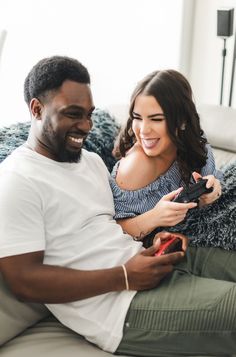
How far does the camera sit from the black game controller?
1464mm

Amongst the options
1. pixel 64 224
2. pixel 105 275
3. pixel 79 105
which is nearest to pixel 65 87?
pixel 79 105

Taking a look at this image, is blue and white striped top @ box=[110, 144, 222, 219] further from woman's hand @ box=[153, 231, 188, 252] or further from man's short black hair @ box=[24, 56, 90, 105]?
man's short black hair @ box=[24, 56, 90, 105]

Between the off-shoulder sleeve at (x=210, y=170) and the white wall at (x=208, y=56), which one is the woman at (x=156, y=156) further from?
the white wall at (x=208, y=56)

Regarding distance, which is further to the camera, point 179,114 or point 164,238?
point 179,114

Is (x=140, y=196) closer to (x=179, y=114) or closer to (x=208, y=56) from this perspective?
(x=179, y=114)

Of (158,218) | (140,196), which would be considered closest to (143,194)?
(140,196)

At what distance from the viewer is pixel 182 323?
1.20 m

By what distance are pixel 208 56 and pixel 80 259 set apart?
1972 millimetres

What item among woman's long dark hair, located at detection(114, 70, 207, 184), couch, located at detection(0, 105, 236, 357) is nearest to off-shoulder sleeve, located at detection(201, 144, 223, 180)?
woman's long dark hair, located at detection(114, 70, 207, 184)

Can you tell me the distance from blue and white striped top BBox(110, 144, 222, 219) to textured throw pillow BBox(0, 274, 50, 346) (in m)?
0.38

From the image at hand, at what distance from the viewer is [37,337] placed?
1288mm

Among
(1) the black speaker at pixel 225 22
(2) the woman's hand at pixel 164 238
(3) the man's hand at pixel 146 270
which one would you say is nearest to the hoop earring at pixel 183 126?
(2) the woman's hand at pixel 164 238

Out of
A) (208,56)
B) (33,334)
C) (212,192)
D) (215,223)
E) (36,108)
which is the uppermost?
(36,108)

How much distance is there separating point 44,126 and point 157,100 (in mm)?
411
